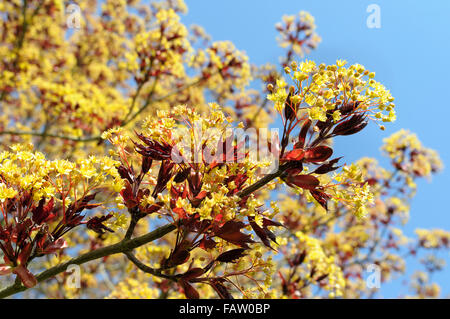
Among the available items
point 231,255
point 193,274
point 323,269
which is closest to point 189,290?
point 193,274

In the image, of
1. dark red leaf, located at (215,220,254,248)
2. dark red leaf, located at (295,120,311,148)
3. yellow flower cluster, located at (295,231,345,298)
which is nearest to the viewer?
dark red leaf, located at (215,220,254,248)

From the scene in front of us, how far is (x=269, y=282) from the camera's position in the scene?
187 centimetres

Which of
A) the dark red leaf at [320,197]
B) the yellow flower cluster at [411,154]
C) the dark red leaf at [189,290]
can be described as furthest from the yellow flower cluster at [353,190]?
the yellow flower cluster at [411,154]

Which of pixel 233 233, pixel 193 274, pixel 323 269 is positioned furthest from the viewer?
pixel 323 269

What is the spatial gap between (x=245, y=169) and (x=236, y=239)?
365 mm

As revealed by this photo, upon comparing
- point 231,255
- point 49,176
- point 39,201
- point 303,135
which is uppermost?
point 303,135

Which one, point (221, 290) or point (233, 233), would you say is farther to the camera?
point (221, 290)

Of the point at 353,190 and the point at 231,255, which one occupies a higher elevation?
the point at 353,190

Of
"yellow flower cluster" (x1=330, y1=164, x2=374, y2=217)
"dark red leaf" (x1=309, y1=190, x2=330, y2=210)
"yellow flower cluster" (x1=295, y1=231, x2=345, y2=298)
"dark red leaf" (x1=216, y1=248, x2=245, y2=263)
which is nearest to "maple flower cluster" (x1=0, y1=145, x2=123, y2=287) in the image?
"dark red leaf" (x1=216, y1=248, x2=245, y2=263)

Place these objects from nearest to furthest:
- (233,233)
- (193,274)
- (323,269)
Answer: (233,233) → (193,274) → (323,269)

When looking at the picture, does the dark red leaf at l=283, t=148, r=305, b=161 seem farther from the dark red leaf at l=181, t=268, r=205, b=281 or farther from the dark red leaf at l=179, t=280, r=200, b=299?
the dark red leaf at l=179, t=280, r=200, b=299

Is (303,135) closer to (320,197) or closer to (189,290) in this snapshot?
(320,197)
